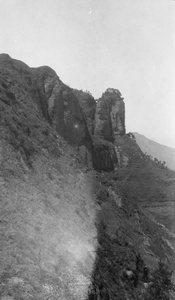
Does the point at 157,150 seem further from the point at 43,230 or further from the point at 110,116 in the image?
the point at 43,230

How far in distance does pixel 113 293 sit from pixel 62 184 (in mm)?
7101

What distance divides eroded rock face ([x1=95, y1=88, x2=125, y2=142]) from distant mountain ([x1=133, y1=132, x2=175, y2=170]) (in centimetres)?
8995

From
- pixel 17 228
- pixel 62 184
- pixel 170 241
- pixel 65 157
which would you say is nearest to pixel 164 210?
pixel 170 241

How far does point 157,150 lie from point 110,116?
343 ft

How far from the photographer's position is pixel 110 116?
235 ft

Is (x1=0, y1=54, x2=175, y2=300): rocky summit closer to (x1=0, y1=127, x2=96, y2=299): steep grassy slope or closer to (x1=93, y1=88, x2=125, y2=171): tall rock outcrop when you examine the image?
(x1=0, y1=127, x2=96, y2=299): steep grassy slope

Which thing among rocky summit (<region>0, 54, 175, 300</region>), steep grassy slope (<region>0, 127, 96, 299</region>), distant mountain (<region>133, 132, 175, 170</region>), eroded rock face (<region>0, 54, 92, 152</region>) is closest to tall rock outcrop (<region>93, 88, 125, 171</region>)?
eroded rock face (<region>0, 54, 92, 152</region>)

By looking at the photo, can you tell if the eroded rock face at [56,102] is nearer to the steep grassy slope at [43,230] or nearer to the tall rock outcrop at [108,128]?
the tall rock outcrop at [108,128]

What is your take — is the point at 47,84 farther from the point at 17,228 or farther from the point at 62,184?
the point at 17,228

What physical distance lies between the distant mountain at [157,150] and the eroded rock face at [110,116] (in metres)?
90.0

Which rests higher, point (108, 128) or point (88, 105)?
point (88, 105)

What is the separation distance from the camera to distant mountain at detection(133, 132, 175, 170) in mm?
160788

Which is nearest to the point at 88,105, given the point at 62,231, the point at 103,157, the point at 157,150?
the point at 103,157

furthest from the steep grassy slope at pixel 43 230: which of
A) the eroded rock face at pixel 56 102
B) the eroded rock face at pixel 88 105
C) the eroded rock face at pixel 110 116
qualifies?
the eroded rock face at pixel 88 105
